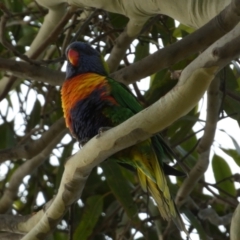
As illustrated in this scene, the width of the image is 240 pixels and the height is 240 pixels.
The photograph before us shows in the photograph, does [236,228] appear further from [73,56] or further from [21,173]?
[21,173]

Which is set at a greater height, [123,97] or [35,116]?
[35,116]

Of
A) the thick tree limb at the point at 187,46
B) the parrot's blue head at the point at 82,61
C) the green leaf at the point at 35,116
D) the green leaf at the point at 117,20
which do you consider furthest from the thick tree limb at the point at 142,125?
the green leaf at the point at 35,116

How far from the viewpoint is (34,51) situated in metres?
2.21

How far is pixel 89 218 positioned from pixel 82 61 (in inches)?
26.0

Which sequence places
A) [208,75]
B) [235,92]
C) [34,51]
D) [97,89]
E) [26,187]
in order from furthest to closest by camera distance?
[26,187] → [34,51] → [235,92] → [97,89] → [208,75]

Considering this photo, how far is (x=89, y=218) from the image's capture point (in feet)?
7.55

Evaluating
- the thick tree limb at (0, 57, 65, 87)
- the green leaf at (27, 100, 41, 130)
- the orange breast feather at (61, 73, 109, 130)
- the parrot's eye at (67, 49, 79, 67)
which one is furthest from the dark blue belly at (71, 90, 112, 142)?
the green leaf at (27, 100, 41, 130)

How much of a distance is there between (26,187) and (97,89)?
4.07ft

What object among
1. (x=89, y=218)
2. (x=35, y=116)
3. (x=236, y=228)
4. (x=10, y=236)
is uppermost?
(x=35, y=116)

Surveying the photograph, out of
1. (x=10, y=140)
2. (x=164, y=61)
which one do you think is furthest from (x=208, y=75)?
(x=10, y=140)

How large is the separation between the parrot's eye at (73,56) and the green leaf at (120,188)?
438 mm

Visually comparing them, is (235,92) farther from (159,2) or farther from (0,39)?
(0,39)

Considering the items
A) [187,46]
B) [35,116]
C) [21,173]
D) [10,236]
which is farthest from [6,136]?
[187,46]

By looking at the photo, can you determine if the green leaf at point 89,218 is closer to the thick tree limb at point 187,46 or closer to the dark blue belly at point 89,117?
the dark blue belly at point 89,117
